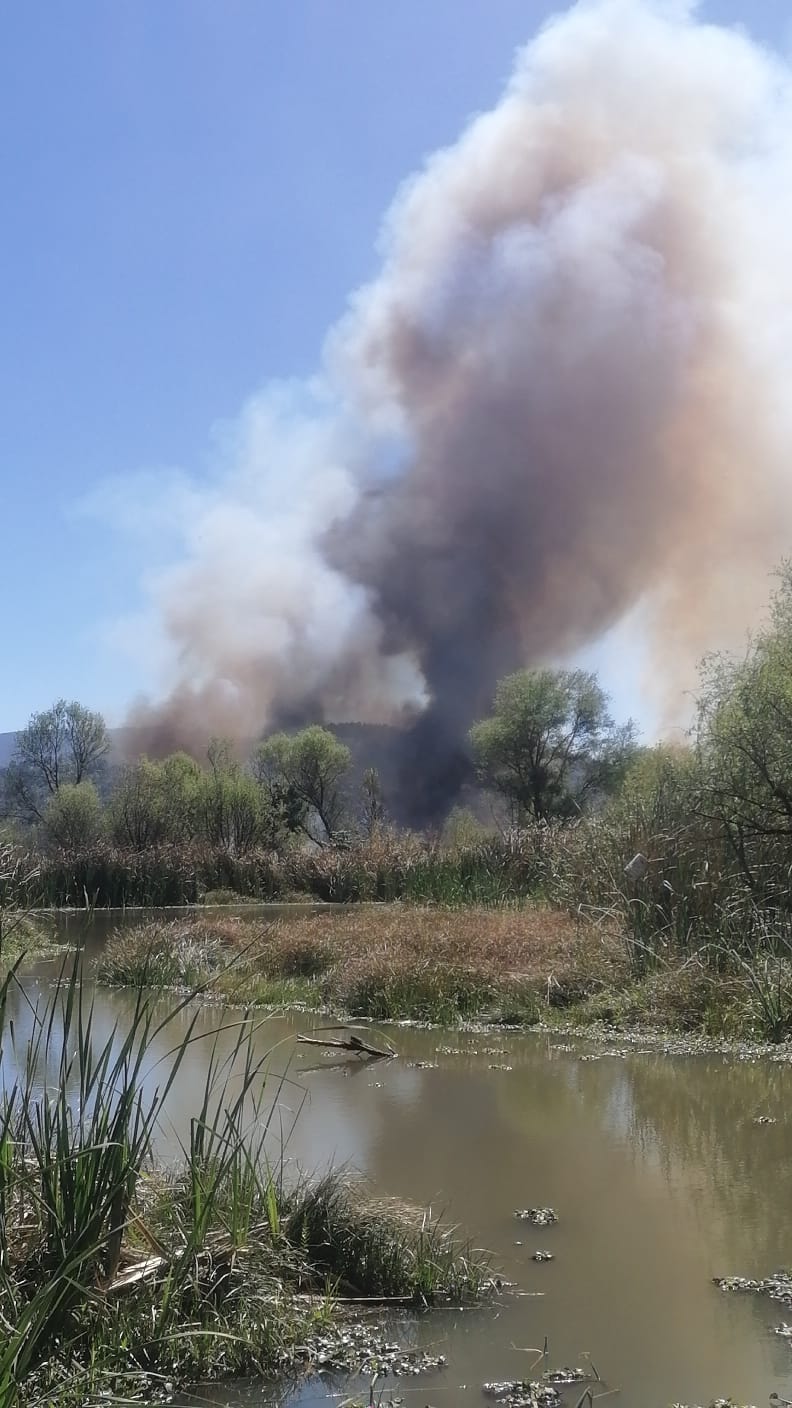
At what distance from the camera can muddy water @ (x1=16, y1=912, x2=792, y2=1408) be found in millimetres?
4078

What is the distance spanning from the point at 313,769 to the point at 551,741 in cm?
1091

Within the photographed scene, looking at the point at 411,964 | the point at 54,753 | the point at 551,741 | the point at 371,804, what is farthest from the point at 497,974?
the point at 54,753

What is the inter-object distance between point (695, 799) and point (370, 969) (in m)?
4.27

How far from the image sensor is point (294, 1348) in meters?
4.07

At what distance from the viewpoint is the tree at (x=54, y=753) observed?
218ft

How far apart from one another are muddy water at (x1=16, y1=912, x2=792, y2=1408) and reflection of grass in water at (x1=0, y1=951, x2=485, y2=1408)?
24cm

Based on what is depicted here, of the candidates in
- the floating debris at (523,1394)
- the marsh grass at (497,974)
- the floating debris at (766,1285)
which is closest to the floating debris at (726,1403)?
the floating debris at (523,1394)

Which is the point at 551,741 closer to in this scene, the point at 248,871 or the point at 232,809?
the point at 232,809

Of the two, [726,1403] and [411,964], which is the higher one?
[411,964]

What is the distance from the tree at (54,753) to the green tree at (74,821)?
15.7 metres

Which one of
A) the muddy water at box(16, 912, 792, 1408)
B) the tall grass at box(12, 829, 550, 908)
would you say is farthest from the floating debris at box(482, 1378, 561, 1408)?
the tall grass at box(12, 829, 550, 908)

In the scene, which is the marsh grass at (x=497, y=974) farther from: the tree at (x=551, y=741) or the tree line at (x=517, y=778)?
the tree at (x=551, y=741)

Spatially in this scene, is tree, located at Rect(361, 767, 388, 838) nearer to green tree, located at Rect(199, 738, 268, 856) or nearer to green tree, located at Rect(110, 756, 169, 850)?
green tree, located at Rect(199, 738, 268, 856)

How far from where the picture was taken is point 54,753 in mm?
67500
